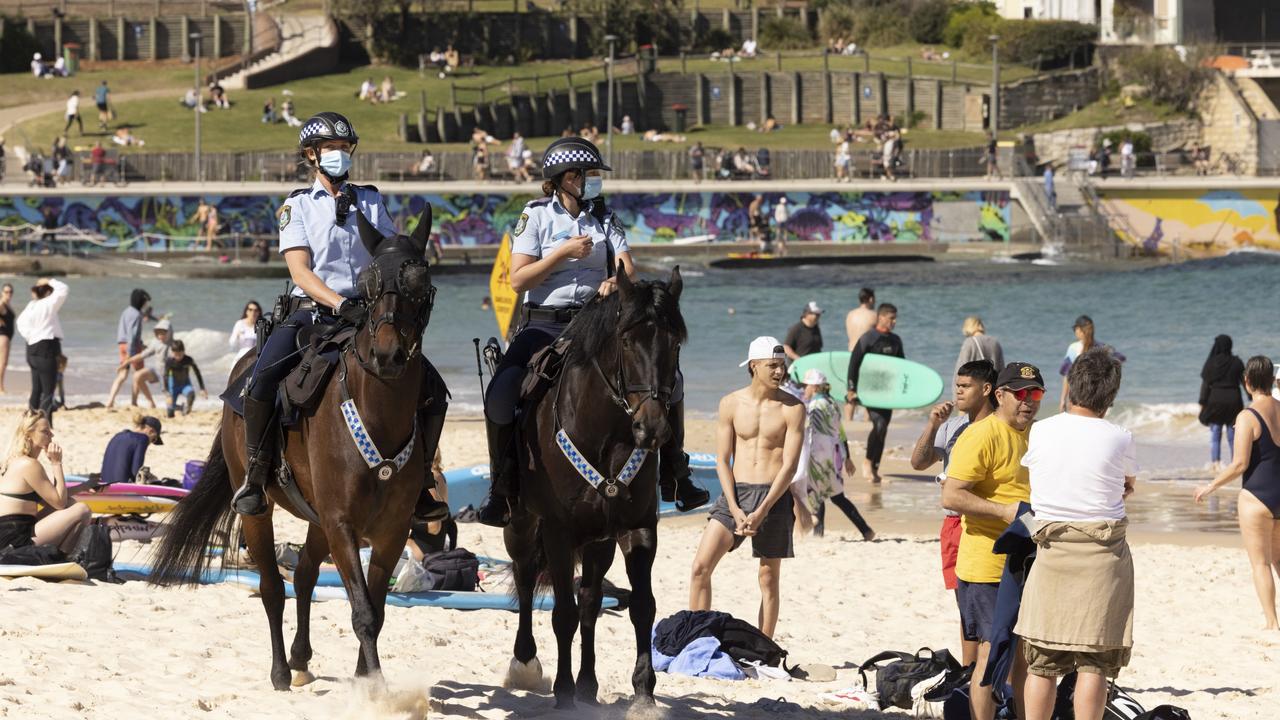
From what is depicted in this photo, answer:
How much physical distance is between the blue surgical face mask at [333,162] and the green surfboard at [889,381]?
34.6ft

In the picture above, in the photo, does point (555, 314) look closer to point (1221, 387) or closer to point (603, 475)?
point (603, 475)

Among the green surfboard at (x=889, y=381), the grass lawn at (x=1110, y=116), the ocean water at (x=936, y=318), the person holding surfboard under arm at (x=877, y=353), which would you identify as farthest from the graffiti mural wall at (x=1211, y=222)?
the person holding surfboard under arm at (x=877, y=353)

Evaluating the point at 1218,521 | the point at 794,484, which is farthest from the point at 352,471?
the point at 1218,521

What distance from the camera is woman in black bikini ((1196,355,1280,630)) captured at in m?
10.8

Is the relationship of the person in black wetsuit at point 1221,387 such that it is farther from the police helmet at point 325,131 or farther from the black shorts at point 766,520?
the police helmet at point 325,131

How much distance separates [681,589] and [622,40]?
2750 inches

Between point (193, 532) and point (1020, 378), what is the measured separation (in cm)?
459

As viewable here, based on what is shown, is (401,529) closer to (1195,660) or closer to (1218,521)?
(1195,660)

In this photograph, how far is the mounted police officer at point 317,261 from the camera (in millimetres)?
8258

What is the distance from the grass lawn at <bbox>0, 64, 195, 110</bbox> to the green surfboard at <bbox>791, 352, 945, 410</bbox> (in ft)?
173

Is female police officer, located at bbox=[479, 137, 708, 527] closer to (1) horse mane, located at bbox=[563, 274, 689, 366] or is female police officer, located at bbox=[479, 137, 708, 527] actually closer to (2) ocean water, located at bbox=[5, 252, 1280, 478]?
(1) horse mane, located at bbox=[563, 274, 689, 366]

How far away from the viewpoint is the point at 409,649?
9.74 metres

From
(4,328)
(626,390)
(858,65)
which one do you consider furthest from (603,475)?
(858,65)

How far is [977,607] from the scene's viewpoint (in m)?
7.64
